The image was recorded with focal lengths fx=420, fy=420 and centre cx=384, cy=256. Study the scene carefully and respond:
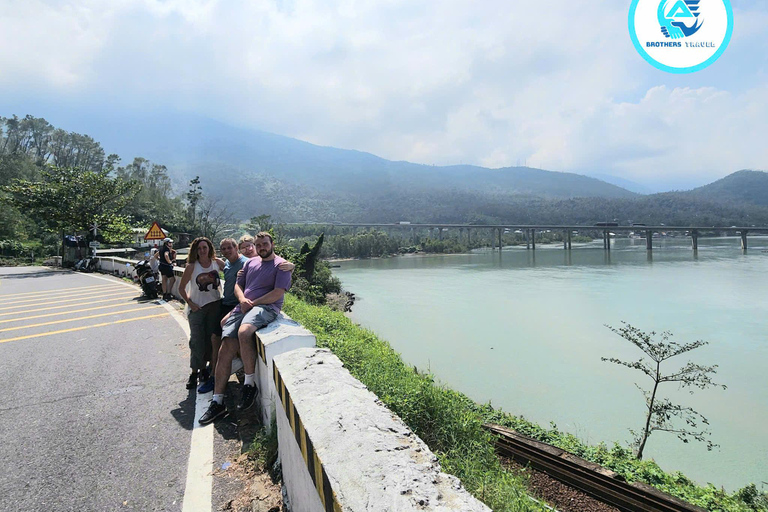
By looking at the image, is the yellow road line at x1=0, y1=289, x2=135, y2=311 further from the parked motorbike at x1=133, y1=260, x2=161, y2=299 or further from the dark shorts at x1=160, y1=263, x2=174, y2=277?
the dark shorts at x1=160, y1=263, x2=174, y2=277

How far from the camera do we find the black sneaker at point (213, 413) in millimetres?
3754

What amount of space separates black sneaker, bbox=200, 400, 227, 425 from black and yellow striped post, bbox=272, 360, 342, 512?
1463 mm

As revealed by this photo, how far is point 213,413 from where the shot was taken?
3.82 meters

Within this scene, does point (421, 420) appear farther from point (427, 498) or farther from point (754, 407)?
point (754, 407)

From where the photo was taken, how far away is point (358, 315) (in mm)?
28062

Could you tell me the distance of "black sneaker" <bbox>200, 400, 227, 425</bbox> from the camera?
375 centimetres

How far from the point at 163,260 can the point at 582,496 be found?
8.58m

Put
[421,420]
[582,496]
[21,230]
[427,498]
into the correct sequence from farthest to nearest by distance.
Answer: [21,230] → [582,496] → [421,420] → [427,498]

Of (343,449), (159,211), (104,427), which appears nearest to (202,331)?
(104,427)

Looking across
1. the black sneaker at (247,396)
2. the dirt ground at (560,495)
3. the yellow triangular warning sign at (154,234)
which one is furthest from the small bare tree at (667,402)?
the yellow triangular warning sign at (154,234)

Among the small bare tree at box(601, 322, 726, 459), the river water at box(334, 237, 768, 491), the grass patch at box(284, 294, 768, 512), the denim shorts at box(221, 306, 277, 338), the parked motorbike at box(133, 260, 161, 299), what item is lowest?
the river water at box(334, 237, 768, 491)

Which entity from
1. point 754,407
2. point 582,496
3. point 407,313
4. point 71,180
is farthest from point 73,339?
point 407,313

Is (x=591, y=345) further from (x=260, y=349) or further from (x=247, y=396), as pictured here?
(x=260, y=349)

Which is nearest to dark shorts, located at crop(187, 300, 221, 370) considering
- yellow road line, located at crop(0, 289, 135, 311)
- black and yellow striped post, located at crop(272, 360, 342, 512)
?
black and yellow striped post, located at crop(272, 360, 342, 512)
